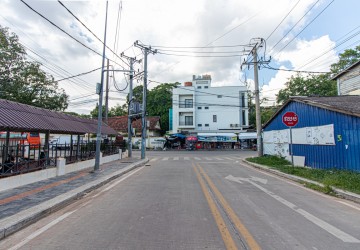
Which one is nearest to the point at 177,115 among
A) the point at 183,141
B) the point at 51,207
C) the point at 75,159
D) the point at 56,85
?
the point at 183,141

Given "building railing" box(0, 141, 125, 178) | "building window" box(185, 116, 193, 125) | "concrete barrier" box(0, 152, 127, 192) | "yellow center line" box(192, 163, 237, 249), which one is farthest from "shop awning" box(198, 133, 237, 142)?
"yellow center line" box(192, 163, 237, 249)

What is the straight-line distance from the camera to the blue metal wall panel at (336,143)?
37.5 feet

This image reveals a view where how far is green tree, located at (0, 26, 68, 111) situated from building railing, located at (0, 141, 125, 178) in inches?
484

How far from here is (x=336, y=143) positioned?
498 inches

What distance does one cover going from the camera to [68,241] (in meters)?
4.64

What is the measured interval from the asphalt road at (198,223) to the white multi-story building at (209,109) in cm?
4287

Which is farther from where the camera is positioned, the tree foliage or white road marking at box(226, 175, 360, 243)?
the tree foliage

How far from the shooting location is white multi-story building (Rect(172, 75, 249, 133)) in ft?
168

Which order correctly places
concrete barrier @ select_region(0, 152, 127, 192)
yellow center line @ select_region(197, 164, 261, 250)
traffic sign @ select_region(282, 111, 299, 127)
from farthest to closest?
1. traffic sign @ select_region(282, 111, 299, 127)
2. concrete barrier @ select_region(0, 152, 127, 192)
3. yellow center line @ select_region(197, 164, 261, 250)

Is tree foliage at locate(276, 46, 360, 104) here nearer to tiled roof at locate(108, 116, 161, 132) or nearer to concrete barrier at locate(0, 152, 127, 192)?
tiled roof at locate(108, 116, 161, 132)

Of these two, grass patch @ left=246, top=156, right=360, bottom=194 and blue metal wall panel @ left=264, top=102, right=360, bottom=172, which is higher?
blue metal wall panel @ left=264, top=102, right=360, bottom=172

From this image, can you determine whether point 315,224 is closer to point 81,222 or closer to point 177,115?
point 81,222

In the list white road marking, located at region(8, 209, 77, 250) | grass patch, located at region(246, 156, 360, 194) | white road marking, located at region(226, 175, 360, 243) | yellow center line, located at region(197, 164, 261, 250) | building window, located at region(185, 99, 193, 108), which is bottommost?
white road marking, located at region(8, 209, 77, 250)

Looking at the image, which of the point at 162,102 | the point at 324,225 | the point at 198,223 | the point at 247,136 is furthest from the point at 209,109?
the point at 198,223
